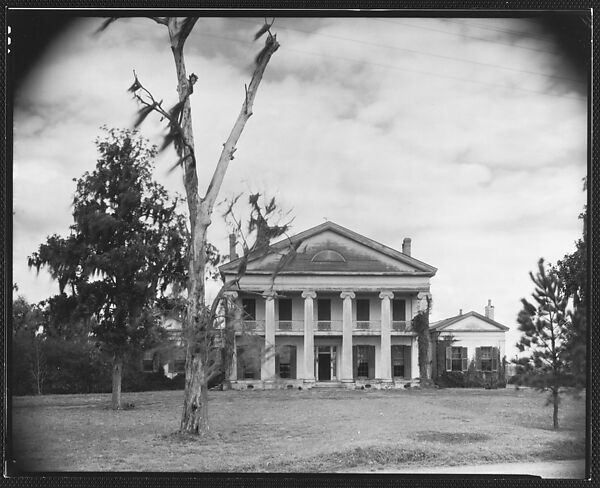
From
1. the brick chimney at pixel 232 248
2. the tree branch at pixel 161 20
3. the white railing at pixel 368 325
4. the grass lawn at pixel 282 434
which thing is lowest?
the grass lawn at pixel 282 434

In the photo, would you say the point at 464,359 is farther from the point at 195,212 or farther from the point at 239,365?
the point at 195,212

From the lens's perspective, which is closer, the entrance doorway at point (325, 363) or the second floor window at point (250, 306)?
the second floor window at point (250, 306)

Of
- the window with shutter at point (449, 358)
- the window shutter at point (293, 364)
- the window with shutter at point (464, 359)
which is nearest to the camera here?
the window shutter at point (293, 364)

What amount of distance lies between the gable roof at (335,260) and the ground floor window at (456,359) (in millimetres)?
1715

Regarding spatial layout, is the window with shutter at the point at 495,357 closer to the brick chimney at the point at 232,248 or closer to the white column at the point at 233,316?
the white column at the point at 233,316

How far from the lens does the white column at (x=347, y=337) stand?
43.2 ft

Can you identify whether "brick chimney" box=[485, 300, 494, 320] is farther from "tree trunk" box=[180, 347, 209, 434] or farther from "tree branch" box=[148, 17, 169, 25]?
"tree branch" box=[148, 17, 169, 25]

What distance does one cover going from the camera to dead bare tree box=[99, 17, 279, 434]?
25.4ft

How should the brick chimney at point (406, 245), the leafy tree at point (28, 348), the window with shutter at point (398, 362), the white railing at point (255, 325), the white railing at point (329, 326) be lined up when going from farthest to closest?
the white railing at point (329, 326) < the window with shutter at point (398, 362) < the white railing at point (255, 325) < the brick chimney at point (406, 245) < the leafy tree at point (28, 348)

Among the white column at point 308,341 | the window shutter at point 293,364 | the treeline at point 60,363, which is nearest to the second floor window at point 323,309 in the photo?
the white column at point 308,341

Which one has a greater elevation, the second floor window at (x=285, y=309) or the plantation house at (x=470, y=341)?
the second floor window at (x=285, y=309)

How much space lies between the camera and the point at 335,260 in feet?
39.6

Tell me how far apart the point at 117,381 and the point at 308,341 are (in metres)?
3.63

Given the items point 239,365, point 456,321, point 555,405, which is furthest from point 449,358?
point 555,405
